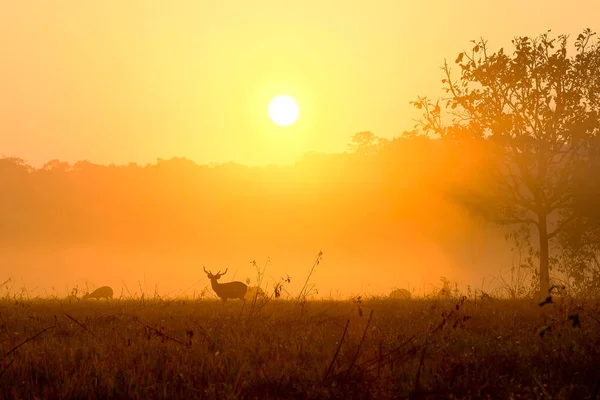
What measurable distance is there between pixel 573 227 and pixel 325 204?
298 feet

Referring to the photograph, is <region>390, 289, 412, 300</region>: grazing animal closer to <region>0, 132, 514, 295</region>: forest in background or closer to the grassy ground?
the grassy ground

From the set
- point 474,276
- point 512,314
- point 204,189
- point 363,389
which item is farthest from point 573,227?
point 204,189

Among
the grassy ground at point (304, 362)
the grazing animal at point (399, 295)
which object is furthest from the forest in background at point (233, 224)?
the grassy ground at point (304, 362)

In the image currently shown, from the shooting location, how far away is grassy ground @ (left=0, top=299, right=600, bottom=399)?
5.00 meters

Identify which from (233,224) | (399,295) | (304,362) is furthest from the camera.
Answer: (233,224)

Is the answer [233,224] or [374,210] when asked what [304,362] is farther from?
[233,224]

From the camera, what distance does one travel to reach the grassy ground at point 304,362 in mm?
5000

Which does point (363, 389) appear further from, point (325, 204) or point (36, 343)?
point (325, 204)

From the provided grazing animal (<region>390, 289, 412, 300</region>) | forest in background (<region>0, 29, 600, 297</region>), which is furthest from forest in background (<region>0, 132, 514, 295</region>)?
grazing animal (<region>390, 289, 412, 300</region>)

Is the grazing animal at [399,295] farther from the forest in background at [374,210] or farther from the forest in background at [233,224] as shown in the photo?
the forest in background at [233,224]

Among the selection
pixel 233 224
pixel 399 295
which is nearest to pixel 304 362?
pixel 399 295

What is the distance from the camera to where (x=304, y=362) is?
605cm

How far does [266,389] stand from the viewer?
5113 millimetres

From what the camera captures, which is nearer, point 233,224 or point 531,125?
point 531,125
